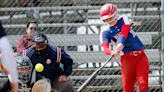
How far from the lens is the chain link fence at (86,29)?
31.1 ft

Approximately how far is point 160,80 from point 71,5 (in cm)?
212

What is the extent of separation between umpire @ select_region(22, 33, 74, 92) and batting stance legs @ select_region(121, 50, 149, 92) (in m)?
0.78

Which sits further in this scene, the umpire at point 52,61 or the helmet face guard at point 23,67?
the umpire at point 52,61

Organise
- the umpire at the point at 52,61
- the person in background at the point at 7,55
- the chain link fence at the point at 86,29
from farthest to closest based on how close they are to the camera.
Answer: the chain link fence at the point at 86,29 < the umpire at the point at 52,61 < the person in background at the point at 7,55

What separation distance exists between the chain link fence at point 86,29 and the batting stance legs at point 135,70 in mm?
943

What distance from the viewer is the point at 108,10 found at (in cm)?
810

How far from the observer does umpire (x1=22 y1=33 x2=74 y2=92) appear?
799cm

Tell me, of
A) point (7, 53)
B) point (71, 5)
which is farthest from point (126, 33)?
point (7, 53)

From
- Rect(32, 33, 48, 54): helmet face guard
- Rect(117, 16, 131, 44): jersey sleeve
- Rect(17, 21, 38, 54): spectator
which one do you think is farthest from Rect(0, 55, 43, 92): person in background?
Rect(117, 16, 131, 44): jersey sleeve

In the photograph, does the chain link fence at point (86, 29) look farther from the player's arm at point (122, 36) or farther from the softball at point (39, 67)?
the player's arm at point (122, 36)

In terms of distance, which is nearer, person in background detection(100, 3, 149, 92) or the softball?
person in background detection(100, 3, 149, 92)

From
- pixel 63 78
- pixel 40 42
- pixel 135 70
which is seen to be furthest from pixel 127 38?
pixel 40 42

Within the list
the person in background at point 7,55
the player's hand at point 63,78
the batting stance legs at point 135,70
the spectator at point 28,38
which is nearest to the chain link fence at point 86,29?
the spectator at point 28,38

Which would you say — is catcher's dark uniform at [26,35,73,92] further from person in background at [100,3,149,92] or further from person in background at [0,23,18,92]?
person in background at [0,23,18,92]
